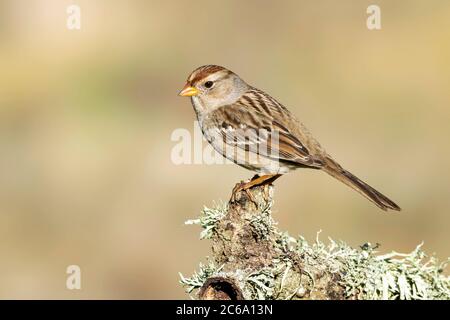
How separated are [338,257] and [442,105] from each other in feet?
29.3

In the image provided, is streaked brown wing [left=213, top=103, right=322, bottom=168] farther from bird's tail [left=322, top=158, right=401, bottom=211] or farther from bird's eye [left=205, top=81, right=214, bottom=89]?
bird's eye [left=205, top=81, right=214, bottom=89]

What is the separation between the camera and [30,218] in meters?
11.3

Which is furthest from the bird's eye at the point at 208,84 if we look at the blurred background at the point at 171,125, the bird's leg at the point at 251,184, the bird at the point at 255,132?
the blurred background at the point at 171,125

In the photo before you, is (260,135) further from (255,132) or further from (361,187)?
(361,187)

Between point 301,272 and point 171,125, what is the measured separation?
842 centimetres

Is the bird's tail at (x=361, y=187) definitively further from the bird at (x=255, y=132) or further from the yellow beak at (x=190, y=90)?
the yellow beak at (x=190, y=90)

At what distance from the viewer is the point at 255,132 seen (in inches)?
284

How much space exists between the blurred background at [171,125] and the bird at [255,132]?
9.57ft

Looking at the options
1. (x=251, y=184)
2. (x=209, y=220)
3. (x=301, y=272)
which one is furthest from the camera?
(x=251, y=184)

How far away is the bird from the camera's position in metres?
6.86

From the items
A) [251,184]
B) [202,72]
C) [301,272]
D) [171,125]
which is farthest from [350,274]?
[171,125]

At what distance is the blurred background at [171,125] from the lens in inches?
418

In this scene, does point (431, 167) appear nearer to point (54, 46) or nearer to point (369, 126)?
point (369, 126)

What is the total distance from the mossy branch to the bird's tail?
1.73m
